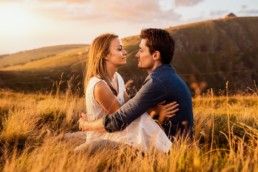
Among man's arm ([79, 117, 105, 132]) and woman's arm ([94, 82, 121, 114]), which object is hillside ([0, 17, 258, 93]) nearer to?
man's arm ([79, 117, 105, 132])

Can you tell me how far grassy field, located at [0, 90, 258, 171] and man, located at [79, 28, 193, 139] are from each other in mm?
246

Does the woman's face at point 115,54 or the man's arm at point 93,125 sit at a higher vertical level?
the woman's face at point 115,54

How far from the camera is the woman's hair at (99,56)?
5.39 metres

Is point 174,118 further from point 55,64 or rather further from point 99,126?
point 55,64

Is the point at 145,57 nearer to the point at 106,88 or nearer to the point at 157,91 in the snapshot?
the point at 157,91

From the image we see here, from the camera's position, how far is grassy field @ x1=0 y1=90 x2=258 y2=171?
3703mm

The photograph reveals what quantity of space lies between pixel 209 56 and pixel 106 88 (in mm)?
113209

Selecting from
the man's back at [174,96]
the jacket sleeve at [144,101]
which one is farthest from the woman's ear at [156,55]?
the jacket sleeve at [144,101]

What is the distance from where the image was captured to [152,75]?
4570mm

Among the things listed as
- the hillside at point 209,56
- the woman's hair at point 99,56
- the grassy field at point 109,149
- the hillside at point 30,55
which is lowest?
the hillside at point 30,55

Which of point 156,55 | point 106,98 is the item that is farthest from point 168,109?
point 106,98

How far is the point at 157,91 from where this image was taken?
450 centimetres

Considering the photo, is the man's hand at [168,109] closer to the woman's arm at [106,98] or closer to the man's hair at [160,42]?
the man's hair at [160,42]

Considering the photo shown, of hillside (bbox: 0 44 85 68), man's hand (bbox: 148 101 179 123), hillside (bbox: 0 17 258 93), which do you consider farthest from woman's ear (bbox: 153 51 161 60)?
hillside (bbox: 0 44 85 68)
